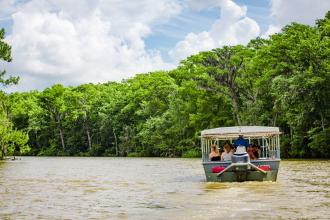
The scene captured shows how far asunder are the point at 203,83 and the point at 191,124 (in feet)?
25.8

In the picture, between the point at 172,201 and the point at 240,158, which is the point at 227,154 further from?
the point at 172,201

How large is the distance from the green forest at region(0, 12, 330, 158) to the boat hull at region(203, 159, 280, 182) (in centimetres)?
2681

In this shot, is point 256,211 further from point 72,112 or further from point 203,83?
point 72,112

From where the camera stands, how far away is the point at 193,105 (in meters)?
76.0

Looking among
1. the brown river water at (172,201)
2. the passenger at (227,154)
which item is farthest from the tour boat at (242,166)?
the brown river water at (172,201)

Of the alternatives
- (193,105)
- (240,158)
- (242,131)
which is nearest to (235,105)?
(193,105)

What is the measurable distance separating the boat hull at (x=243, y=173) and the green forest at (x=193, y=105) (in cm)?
2681

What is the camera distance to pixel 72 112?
101m

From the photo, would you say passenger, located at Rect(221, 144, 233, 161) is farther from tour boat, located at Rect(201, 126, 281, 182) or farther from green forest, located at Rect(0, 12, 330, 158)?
green forest, located at Rect(0, 12, 330, 158)

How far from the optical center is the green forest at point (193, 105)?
52.7 meters

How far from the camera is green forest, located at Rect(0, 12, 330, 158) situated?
52.7 m

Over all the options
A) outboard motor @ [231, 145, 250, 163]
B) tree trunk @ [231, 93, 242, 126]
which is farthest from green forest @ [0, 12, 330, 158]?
outboard motor @ [231, 145, 250, 163]

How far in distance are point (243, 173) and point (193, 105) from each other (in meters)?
51.8

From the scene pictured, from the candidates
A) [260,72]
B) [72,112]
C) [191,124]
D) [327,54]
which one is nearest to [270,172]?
[327,54]
